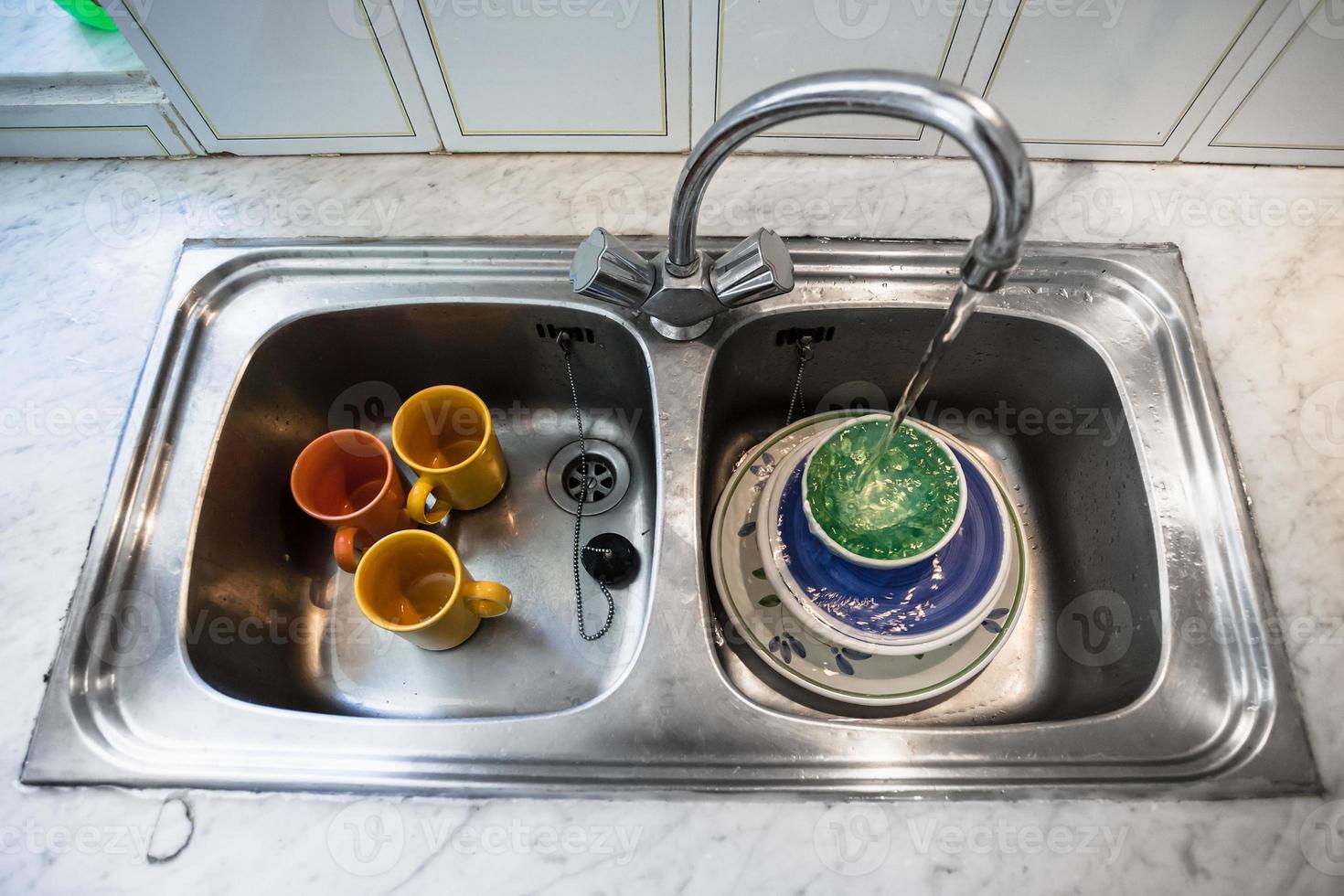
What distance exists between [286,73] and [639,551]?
554 millimetres

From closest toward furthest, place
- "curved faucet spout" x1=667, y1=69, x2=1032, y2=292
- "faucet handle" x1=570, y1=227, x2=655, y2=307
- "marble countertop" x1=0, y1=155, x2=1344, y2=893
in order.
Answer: "curved faucet spout" x1=667, y1=69, x2=1032, y2=292, "marble countertop" x1=0, y1=155, x2=1344, y2=893, "faucet handle" x1=570, y1=227, x2=655, y2=307

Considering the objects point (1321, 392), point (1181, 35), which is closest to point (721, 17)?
point (1181, 35)

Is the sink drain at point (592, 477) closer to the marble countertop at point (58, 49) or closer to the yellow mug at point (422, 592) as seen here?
the yellow mug at point (422, 592)

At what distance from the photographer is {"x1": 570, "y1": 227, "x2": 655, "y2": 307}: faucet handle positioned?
57cm

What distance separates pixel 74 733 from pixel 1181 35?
1014 millimetres

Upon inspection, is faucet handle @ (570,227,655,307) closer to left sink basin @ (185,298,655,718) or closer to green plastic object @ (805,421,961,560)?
left sink basin @ (185,298,655,718)

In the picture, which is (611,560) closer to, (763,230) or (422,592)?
(422,592)

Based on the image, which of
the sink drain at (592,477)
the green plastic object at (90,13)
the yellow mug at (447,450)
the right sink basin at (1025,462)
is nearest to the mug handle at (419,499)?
the yellow mug at (447,450)

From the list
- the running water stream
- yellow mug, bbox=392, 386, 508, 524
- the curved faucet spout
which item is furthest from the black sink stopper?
the curved faucet spout

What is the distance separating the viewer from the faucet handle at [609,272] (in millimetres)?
573

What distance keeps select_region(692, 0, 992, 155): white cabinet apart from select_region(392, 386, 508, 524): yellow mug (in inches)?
14.4

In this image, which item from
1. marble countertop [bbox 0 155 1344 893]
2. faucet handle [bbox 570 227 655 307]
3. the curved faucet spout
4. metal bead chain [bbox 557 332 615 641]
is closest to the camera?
the curved faucet spout

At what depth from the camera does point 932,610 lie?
58cm

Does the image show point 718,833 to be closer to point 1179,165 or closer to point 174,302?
point 174,302
